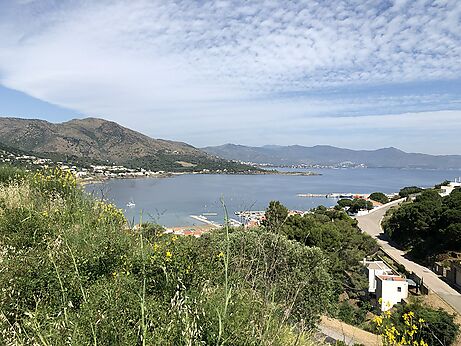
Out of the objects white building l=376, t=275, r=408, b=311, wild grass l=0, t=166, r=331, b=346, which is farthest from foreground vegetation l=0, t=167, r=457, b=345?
white building l=376, t=275, r=408, b=311

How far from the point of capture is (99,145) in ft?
446

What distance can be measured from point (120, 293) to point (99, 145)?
467ft

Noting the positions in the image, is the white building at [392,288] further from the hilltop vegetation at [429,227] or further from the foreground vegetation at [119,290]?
the foreground vegetation at [119,290]

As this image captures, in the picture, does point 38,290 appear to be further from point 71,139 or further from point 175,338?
point 71,139

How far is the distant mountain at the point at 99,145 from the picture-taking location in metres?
112

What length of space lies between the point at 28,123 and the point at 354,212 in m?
129

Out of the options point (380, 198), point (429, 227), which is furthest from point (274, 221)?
point (380, 198)

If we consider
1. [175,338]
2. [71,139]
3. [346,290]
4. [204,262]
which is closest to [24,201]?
[204,262]

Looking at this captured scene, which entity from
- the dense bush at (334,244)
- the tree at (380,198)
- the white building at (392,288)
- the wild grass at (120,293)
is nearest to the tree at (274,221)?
the wild grass at (120,293)

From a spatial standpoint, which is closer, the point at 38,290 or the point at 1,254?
the point at 38,290

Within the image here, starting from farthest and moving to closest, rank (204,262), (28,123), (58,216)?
(28,123), (58,216), (204,262)

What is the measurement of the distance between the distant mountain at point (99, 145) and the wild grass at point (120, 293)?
10173 centimetres

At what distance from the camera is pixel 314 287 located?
320 inches

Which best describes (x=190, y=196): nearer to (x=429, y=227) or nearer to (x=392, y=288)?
(x=429, y=227)
